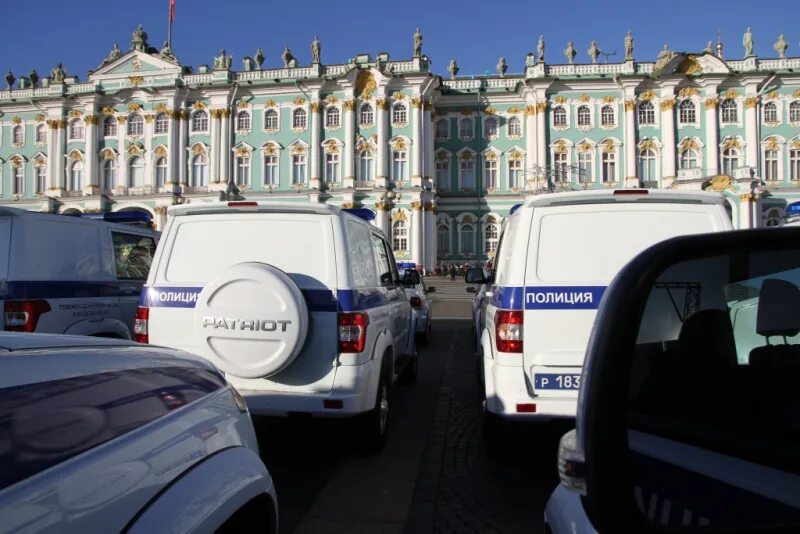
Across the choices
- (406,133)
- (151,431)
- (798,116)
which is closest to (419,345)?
(151,431)

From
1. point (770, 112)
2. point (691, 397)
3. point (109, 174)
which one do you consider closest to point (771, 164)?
point (770, 112)

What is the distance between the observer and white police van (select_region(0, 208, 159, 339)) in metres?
5.36

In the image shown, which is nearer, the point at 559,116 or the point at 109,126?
the point at 559,116

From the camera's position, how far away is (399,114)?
43.4m

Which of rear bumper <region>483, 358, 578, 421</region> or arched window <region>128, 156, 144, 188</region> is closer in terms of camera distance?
rear bumper <region>483, 358, 578, 421</region>

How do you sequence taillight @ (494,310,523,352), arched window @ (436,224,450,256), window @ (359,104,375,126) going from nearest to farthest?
1. taillight @ (494,310,523,352)
2. window @ (359,104,375,126)
3. arched window @ (436,224,450,256)

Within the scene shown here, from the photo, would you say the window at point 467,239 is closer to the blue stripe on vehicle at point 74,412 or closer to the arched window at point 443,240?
the arched window at point 443,240

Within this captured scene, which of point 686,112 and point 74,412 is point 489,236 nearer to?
point 686,112

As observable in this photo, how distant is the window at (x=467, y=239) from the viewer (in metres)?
45.9

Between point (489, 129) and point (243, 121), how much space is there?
20.5m

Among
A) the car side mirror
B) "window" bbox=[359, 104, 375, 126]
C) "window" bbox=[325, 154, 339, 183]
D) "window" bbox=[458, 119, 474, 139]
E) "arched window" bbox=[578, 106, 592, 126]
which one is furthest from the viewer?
"window" bbox=[458, 119, 474, 139]

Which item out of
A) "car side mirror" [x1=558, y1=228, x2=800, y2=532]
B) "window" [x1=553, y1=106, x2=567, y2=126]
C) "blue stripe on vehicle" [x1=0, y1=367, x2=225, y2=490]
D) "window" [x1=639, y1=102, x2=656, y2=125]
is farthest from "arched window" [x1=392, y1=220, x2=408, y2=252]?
"car side mirror" [x1=558, y1=228, x2=800, y2=532]

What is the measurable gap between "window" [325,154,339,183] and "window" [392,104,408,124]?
18.2 feet

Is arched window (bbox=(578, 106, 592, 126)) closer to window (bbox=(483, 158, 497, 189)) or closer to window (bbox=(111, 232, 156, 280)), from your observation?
window (bbox=(483, 158, 497, 189))
